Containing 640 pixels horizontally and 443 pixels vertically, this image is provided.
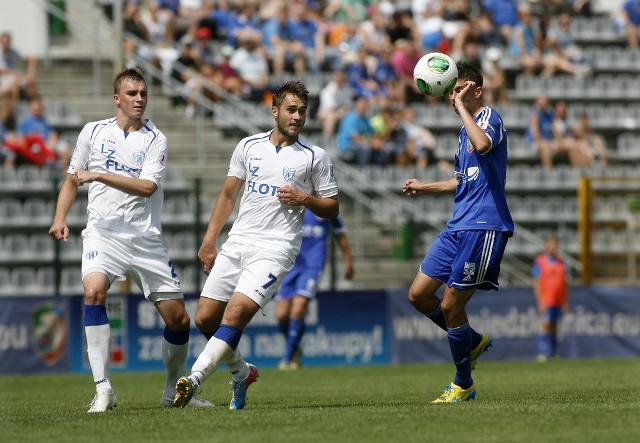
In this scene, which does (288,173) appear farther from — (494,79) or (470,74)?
(494,79)

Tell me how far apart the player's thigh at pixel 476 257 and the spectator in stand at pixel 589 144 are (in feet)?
52.1

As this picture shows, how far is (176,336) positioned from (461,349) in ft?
7.28

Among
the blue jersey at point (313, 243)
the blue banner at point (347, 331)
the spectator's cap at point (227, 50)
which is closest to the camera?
the blue jersey at point (313, 243)

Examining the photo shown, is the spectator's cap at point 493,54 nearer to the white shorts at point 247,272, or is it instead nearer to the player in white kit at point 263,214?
the player in white kit at point 263,214

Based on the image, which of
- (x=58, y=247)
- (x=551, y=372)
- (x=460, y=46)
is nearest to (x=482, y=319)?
(x=551, y=372)

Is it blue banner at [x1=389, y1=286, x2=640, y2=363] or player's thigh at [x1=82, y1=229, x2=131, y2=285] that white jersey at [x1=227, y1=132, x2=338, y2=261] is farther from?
blue banner at [x1=389, y1=286, x2=640, y2=363]

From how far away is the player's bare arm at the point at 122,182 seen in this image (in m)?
9.59

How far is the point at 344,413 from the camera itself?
9.23 metres

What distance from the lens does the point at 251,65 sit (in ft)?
79.8

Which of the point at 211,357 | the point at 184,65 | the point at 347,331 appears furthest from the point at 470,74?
the point at 184,65

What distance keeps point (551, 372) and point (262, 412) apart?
23.1 feet

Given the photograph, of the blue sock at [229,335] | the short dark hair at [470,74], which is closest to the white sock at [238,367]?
the blue sock at [229,335]

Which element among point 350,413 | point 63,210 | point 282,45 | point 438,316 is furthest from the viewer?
point 282,45

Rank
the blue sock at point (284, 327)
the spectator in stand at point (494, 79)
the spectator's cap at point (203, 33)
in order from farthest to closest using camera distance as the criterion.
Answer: the spectator in stand at point (494, 79)
the spectator's cap at point (203, 33)
the blue sock at point (284, 327)
